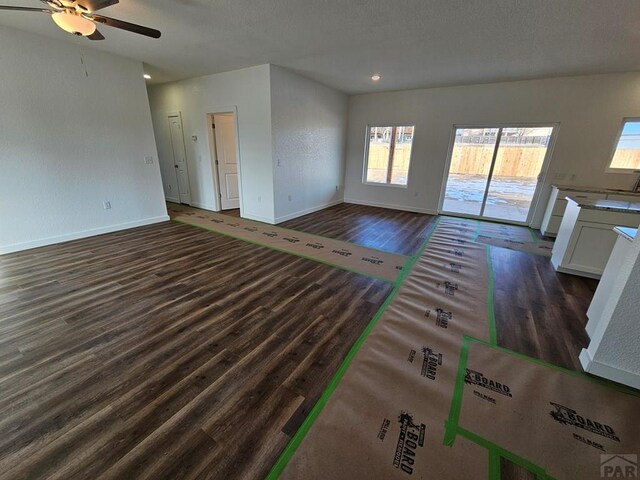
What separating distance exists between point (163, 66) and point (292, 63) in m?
2.40

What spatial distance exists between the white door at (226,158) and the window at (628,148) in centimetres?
722

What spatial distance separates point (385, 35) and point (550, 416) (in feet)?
12.9

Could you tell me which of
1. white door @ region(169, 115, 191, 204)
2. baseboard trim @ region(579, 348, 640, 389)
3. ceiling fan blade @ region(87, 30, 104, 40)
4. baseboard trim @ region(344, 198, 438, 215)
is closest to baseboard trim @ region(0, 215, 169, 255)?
white door @ region(169, 115, 191, 204)

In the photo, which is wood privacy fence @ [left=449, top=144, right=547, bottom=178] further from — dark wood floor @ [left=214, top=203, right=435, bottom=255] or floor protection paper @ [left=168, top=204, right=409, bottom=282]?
floor protection paper @ [left=168, top=204, right=409, bottom=282]

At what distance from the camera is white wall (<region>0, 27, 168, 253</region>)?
3.44 meters

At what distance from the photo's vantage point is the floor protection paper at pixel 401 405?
125 cm

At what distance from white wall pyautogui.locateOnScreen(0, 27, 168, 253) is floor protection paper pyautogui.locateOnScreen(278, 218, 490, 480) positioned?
4.89 metres

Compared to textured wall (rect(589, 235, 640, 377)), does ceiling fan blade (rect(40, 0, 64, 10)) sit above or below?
above

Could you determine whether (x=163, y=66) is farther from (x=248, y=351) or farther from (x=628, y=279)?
(x=628, y=279)

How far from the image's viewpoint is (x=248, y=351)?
6.50ft

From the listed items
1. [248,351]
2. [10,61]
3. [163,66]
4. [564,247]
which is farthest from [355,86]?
[248,351]

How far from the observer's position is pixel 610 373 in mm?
1778

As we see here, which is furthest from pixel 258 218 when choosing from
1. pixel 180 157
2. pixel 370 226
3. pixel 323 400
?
pixel 323 400

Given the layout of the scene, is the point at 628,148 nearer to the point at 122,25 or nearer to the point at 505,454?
the point at 505,454
